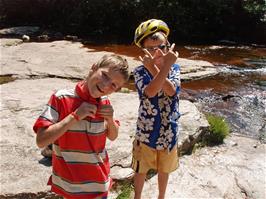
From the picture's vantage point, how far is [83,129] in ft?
7.34

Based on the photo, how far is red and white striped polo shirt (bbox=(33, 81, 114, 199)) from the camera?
2180mm

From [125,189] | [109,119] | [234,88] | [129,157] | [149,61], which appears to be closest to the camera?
[109,119]

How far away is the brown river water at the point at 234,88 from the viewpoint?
627 centimetres

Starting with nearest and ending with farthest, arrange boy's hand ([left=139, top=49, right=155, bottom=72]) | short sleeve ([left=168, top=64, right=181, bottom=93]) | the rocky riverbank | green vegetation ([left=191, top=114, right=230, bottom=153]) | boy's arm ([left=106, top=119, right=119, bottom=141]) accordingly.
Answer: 1. boy's arm ([left=106, top=119, right=119, bottom=141])
2. boy's hand ([left=139, top=49, right=155, bottom=72])
3. short sleeve ([left=168, top=64, right=181, bottom=93])
4. the rocky riverbank
5. green vegetation ([left=191, top=114, right=230, bottom=153])

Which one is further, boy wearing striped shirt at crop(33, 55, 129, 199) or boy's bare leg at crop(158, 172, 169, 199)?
boy's bare leg at crop(158, 172, 169, 199)

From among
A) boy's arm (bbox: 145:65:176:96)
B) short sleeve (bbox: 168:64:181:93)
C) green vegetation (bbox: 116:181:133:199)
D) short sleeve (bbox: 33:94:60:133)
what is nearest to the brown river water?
green vegetation (bbox: 116:181:133:199)

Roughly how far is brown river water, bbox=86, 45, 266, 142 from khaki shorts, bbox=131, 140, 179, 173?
105 inches

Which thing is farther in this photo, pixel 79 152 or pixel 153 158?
pixel 153 158

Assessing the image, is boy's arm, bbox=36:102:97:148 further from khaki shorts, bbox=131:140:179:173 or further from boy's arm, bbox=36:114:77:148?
khaki shorts, bbox=131:140:179:173

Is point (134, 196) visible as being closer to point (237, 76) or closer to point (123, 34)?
point (237, 76)

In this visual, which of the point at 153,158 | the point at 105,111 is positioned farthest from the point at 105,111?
the point at 153,158

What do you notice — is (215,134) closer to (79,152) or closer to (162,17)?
(79,152)

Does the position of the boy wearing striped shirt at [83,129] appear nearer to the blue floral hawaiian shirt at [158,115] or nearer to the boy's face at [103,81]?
the boy's face at [103,81]

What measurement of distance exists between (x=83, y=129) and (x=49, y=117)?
200 millimetres
